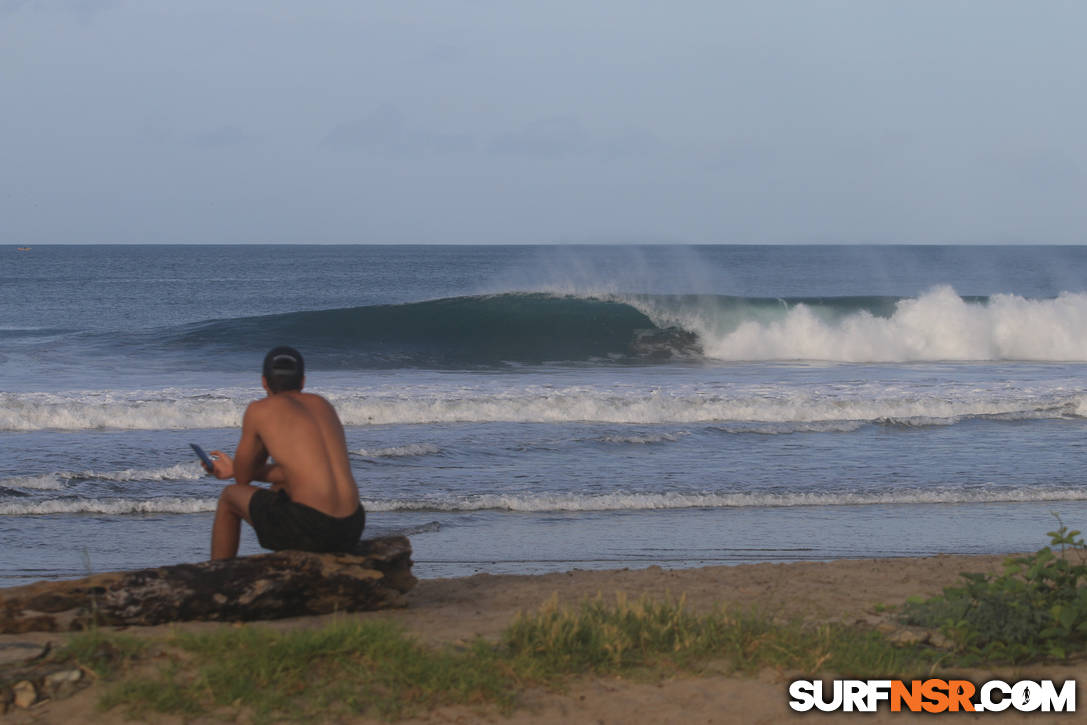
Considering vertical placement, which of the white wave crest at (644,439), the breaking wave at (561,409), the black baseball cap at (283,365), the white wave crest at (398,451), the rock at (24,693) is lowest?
the rock at (24,693)

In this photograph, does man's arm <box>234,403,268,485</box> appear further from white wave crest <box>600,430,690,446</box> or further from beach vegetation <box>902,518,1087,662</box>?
white wave crest <box>600,430,690,446</box>

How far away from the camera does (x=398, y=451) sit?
10320 mm

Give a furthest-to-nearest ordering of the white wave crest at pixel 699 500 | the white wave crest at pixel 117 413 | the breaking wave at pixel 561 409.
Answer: the breaking wave at pixel 561 409 → the white wave crest at pixel 117 413 → the white wave crest at pixel 699 500

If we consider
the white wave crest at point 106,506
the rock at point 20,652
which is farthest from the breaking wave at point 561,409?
the rock at point 20,652

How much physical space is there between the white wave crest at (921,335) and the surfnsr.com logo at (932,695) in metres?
18.4

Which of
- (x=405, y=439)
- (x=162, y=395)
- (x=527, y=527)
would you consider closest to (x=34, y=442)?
(x=162, y=395)

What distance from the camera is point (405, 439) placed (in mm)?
11258

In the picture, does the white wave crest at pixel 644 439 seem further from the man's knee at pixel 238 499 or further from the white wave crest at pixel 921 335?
the white wave crest at pixel 921 335

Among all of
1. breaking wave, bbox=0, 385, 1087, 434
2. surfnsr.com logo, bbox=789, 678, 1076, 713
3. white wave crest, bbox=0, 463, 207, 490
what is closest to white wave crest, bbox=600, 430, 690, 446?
breaking wave, bbox=0, 385, 1087, 434

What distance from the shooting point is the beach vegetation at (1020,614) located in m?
4.16

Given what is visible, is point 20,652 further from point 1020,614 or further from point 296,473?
point 1020,614

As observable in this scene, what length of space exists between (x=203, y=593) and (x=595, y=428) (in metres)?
7.74

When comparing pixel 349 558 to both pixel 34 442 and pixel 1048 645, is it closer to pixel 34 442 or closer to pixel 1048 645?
pixel 1048 645

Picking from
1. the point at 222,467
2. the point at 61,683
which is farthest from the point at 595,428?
the point at 61,683
